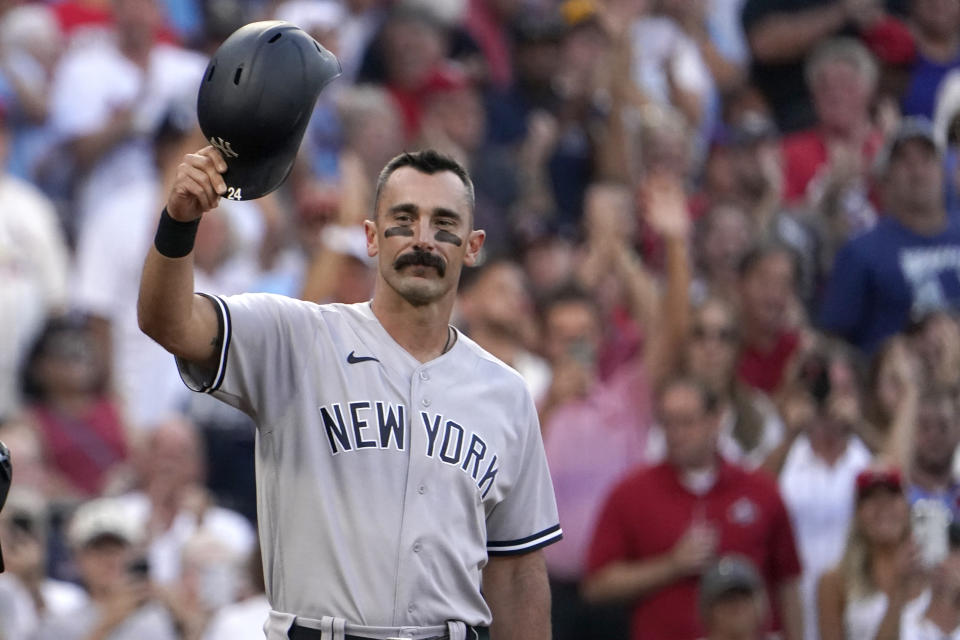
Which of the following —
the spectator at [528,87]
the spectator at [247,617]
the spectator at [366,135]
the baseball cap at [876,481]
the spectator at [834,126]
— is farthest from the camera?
the spectator at [528,87]

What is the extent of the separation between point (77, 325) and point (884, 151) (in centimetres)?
501

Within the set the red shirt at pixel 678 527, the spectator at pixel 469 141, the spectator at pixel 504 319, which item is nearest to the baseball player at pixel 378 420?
the red shirt at pixel 678 527

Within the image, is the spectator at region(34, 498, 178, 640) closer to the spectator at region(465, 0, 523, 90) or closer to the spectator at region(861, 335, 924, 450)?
the spectator at region(861, 335, 924, 450)

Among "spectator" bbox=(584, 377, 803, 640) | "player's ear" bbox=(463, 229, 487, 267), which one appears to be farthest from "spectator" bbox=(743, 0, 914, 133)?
"player's ear" bbox=(463, 229, 487, 267)

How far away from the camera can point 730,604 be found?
754 centimetres

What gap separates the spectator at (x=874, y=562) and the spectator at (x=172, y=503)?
8.93ft

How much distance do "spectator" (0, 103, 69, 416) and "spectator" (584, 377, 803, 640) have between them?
3.22 meters

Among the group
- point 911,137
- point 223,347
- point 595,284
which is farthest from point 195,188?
point 911,137

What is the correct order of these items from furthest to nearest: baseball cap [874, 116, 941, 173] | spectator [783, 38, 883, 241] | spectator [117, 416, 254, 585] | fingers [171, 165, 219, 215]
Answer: spectator [783, 38, 883, 241] < baseball cap [874, 116, 941, 173] < spectator [117, 416, 254, 585] < fingers [171, 165, 219, 215]

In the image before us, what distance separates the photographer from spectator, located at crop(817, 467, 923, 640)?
7.70 metres

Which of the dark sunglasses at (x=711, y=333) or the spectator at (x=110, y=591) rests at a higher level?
the dark sunglasses at (x=711, y=333)

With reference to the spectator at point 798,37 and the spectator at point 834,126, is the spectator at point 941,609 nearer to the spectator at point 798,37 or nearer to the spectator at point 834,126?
the spectator at point 834,126

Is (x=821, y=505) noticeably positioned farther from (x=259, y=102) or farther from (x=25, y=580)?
(x=259, y=102)

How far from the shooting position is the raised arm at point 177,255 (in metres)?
4.27
